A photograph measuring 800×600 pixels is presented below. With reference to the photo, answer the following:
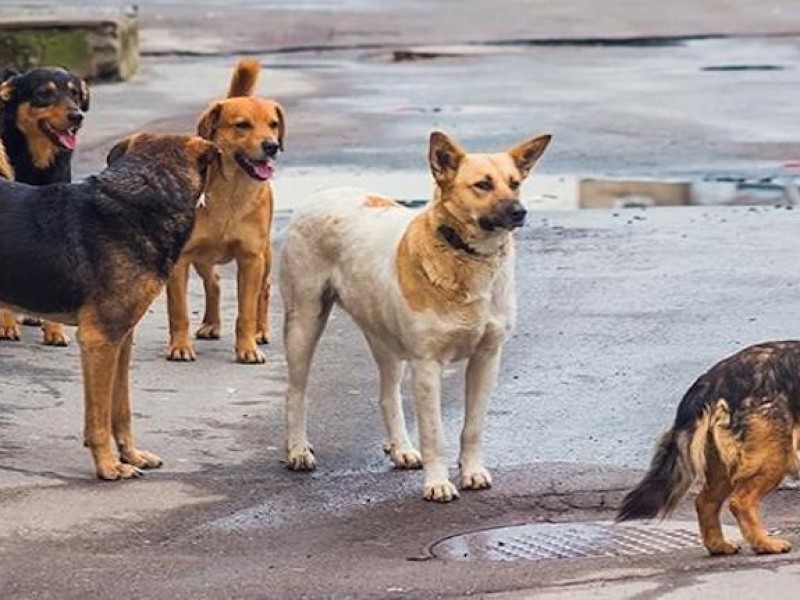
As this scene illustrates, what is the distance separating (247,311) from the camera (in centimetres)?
1141

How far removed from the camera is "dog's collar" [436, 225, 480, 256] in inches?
352

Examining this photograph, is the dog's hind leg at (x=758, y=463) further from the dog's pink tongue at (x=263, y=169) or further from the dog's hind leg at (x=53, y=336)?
the dog's hind leg at (x=53, y=336)

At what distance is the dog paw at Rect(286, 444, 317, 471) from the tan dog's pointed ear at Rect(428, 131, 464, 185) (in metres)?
1.36

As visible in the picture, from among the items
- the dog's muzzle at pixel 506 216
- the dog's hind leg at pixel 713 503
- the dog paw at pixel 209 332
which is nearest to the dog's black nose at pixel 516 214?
the dog's muzzle at pixel 506 216

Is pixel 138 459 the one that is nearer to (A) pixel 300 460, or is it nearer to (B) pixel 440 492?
(A) pixel 300 460

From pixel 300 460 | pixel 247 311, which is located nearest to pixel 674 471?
pixel 300 460

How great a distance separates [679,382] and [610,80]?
41.4 feet

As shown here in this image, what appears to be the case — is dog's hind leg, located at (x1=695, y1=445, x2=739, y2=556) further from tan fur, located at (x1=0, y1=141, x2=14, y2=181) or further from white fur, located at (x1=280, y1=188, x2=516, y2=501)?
tan fur, located at (x1=0, y1=141, x2=14, y2=181)

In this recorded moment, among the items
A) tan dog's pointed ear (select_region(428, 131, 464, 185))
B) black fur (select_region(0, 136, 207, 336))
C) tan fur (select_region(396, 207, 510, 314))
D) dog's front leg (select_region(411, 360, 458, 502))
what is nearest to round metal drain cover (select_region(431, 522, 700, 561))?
dog's front leg (select_region(411, 360, 458, 502))

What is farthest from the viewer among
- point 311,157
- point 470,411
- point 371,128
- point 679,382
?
point 371,128

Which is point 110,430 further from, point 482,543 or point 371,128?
point 371,128

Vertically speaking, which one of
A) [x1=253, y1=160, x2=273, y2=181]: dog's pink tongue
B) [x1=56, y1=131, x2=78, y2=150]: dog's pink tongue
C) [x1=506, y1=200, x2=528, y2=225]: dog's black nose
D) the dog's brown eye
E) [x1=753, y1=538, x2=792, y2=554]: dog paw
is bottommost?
[x1=753, y1=538, x2=792, y2=554]: dog paw

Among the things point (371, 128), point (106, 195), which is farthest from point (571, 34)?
point (106, 195)

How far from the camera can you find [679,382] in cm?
1080
